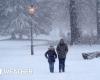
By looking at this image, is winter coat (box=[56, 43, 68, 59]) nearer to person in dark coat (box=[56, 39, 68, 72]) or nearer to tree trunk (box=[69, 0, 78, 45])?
person in dark coat (box=[56, 39, 68, 72])

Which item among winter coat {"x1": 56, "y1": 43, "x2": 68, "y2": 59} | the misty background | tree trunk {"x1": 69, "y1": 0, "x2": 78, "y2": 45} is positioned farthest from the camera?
the misty background

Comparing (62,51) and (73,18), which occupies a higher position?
(73,18)

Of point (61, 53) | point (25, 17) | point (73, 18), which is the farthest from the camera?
point (25, 17)

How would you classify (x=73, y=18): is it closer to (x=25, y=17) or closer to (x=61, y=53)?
(x=25, y=17)

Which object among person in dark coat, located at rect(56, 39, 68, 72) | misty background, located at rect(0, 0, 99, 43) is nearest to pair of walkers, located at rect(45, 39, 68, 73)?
person in dark coat, located at rect(56, 39, 68, 72)

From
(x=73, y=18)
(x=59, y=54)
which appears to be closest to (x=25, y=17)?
(x=73, y=18)

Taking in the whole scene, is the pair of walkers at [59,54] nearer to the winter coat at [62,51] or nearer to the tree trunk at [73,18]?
the winter coat at [62,51]

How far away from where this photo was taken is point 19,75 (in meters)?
20.6

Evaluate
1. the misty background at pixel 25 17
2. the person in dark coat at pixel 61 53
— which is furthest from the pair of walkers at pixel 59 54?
the misty background at pixel 25 17

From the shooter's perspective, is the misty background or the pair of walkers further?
the misty background

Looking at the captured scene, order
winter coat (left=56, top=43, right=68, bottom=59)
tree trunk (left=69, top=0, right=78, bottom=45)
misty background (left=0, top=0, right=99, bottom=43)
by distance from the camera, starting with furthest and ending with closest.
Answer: misty background (left=0, top=0, right=99, bottom=43)
tree trunk (left=69, top=0, right=78, bottom=45)
winter coat (left=56, top=43, right=68, bottom=59)

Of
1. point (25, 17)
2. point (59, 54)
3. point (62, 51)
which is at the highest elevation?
point (25, 17)

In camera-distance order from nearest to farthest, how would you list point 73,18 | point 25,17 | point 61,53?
point 61,53, point 73,18, point 25,17

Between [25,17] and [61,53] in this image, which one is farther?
Result: [25,17]
